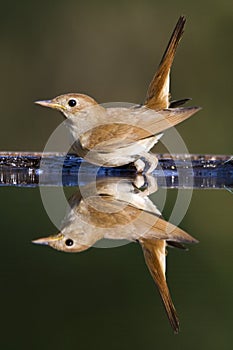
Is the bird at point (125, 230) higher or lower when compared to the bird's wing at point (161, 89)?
lower

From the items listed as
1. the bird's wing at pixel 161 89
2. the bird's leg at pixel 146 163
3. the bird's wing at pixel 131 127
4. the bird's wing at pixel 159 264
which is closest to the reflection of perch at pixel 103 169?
the bird's leg at pixel 146 163

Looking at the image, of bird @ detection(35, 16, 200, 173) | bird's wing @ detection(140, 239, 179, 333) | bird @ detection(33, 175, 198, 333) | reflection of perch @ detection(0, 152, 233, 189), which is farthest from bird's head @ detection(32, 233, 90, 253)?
bird @ detection(35, 16, 200, 173)

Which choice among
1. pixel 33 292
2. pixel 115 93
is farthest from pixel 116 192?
pixel 115 93

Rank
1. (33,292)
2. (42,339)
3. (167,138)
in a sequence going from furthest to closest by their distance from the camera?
1. (167,138)
2. (33,292)
3. (42,339)

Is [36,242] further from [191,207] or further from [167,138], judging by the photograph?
→ [167,138]

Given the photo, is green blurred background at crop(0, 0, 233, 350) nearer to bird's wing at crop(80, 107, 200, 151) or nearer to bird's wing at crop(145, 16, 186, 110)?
bird's wing at crop(80, 107, 200, 151)

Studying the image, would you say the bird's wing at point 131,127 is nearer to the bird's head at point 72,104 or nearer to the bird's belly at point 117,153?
the bird's belly at point 117,153
